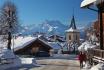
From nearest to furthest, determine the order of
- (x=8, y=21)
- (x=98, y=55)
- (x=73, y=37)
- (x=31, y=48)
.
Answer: (x=98, y=55) → (x=8, y=21) → (x=31, y=48) → (x=73, y=37)

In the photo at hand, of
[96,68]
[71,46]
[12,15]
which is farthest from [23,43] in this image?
[96,68]

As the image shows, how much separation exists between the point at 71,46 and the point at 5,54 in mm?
79074

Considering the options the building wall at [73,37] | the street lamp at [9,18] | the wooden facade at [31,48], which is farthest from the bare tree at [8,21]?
the building wall at [73,37]

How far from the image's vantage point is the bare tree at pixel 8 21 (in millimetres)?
69750

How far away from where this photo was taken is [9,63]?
117 feet

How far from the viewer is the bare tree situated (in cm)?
6975

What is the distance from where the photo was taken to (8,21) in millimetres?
69812

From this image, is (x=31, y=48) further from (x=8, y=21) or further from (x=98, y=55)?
(x=98, y=55)

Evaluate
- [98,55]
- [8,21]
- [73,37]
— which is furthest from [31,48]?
[73,37]

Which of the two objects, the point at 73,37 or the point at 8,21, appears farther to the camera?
the point at 73,37

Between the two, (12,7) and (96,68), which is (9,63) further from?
(12,7)

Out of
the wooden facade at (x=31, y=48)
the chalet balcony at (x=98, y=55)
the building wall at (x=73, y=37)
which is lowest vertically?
the chalet balcony at (x=98, y=55)

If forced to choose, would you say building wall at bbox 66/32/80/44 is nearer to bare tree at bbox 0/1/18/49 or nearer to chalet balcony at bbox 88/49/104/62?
bare tree at bbox 0/1/18/49

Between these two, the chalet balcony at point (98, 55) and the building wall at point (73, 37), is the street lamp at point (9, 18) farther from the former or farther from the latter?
the building wall at point (73, 37)
